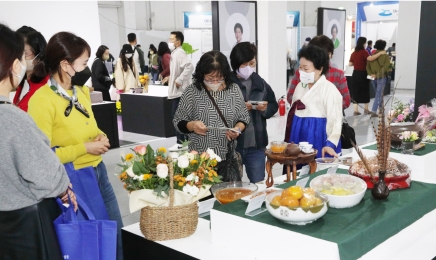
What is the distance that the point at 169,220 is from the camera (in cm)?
169

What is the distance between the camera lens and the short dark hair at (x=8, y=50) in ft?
4.81

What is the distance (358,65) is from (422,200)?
765 centimetres

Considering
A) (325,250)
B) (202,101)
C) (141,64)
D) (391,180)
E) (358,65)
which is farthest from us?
(141,64)

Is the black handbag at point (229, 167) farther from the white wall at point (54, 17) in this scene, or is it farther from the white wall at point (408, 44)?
the white wall at point (408, 44)

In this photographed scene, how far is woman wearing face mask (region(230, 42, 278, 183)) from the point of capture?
3.04 metres

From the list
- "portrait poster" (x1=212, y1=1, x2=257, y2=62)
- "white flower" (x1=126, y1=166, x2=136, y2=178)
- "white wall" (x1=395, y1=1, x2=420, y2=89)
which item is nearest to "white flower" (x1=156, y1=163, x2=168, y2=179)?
"white flower" (x1=126, y1=166, x2=136, y2=178)

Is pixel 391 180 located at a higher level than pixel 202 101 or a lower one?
lower

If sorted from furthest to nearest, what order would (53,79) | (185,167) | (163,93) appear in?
(163,93), (53,79), (185,167)

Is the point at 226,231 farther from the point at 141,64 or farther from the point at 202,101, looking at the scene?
the point at 141,64

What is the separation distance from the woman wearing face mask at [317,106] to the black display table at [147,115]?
13.5 feet

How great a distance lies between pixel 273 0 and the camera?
8047mm

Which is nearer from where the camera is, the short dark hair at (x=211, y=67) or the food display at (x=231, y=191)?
the food display at (x=231, y=191)

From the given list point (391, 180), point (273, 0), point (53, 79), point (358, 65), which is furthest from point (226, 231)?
point (358, 65)

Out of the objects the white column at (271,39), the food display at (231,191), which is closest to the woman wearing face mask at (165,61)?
the white column at (271,39)
